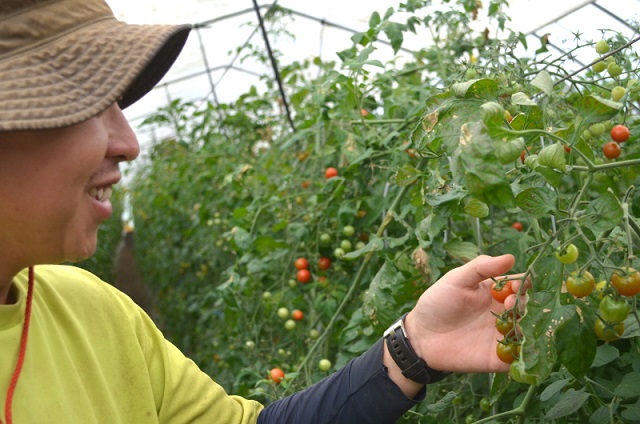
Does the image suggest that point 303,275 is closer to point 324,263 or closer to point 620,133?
point 324,263

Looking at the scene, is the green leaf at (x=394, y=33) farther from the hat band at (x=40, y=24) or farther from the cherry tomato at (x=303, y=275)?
the hat band at (x=40, y=24)

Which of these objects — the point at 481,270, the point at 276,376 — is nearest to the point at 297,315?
the point at 276,376

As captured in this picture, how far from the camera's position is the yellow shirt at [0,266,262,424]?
122 centimetres

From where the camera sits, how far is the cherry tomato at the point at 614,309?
0.99m

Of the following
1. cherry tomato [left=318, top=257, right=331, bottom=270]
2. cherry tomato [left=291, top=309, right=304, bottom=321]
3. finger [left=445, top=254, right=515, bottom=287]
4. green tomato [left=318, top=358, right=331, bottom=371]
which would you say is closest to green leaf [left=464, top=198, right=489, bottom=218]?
finger [left=445, top=254, right=515, bottom=287]

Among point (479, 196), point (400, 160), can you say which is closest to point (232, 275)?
point (400, 160)

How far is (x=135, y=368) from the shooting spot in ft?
4.63

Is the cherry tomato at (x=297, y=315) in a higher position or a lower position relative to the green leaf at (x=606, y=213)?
lower

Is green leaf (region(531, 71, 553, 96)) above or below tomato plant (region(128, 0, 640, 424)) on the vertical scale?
above

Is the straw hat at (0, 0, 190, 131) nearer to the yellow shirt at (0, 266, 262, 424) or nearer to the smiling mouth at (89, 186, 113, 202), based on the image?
the smiling mouth at (89, 186, 113, 202)

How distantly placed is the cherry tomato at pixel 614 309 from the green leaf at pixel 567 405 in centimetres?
24

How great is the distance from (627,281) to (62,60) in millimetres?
765

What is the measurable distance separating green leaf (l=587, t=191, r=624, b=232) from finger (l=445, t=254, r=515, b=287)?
19 cm

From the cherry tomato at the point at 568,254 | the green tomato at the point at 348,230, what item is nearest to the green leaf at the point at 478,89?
the cherry tomato at the point at 568,254
